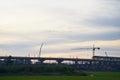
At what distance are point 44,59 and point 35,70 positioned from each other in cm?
7700

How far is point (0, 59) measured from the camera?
192 metres

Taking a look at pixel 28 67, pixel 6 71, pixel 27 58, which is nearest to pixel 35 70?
pixel 28 67

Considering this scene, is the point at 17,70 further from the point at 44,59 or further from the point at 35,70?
the point at 44,59

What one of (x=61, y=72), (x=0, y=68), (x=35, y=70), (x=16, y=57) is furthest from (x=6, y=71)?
(x=16, y=57)

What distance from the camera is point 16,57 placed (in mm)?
192750

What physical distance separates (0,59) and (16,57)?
374 inches

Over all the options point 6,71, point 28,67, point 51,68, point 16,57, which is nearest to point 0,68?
point 6,71

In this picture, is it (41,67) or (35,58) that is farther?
(35,58)

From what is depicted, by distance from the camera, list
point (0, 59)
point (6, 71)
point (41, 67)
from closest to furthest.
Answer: point (6, 71) < point (41, 67) < point (0, 59)

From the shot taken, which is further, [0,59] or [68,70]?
[0,59]

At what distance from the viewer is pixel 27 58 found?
7603 inches

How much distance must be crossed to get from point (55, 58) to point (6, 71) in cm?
8938

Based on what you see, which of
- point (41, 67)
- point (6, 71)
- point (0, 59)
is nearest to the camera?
point (6, 71)

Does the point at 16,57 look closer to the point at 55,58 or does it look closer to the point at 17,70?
the point at 55,58
